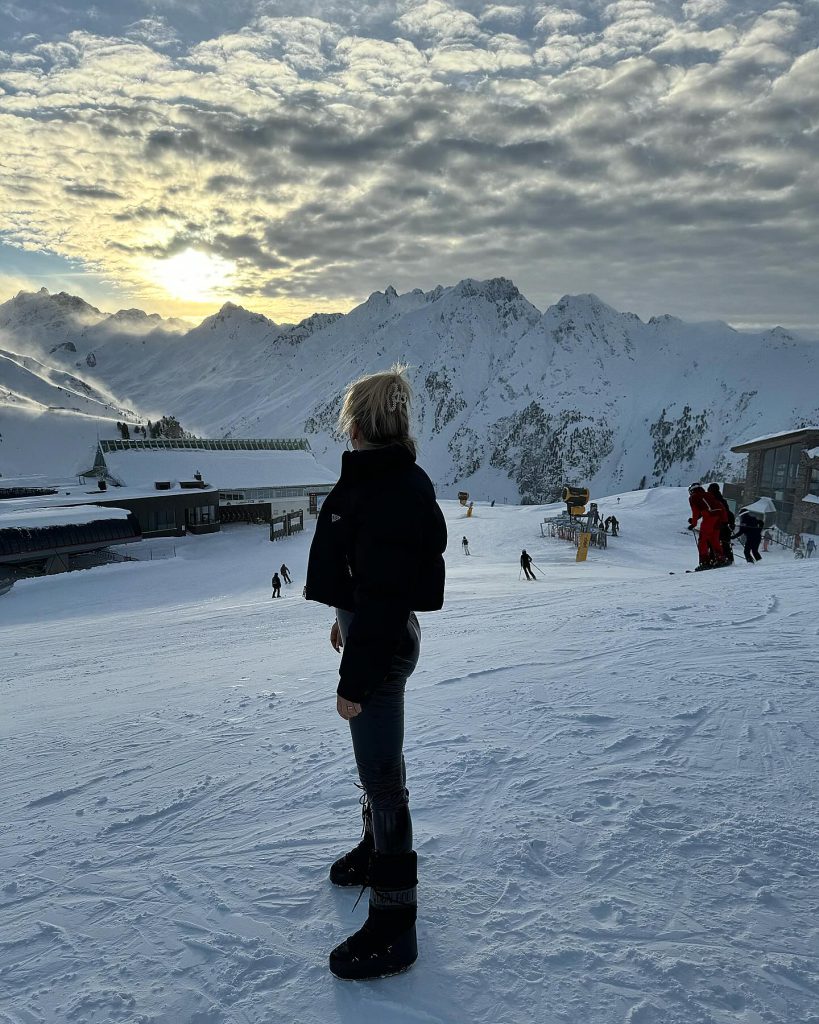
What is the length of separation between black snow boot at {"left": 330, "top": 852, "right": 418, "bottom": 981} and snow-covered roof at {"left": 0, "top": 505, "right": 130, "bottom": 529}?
99.8ft

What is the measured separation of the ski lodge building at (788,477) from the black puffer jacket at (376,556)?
4247 cm

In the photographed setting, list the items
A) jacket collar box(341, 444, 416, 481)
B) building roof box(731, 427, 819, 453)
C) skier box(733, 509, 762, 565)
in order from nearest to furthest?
1. jacket collar box(341, 444, 416, 481)
2. skier box(733, 509, 762, 565)
3. building roof box(731, 427, 819, 453)

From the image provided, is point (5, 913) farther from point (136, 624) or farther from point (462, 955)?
point (136, 624)

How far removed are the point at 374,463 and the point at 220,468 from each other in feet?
162

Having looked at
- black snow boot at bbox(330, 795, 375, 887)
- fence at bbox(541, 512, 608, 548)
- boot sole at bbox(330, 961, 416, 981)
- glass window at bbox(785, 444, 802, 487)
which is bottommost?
fence at bbox(541, 512, 608, 548)

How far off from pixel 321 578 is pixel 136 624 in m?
12.8

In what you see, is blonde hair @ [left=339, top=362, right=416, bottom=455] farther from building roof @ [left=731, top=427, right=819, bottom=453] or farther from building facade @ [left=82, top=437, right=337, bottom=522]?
building roof @ [left=731, top=427, right=819, bottom=453]

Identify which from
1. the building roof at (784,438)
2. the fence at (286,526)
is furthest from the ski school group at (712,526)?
the fence at (286,526)

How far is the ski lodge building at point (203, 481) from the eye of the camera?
132ft

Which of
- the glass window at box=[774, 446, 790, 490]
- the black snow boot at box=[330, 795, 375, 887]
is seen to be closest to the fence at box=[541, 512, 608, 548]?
the glass window at box=[774, 446, 790, 490]

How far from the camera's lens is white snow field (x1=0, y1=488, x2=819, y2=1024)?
6.99 ft

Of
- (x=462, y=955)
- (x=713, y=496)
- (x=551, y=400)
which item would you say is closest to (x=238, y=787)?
(x=462, y=955)

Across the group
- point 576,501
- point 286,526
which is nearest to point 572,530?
point 576,501

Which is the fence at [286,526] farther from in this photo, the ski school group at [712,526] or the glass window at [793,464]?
the glass window at [793,464]
